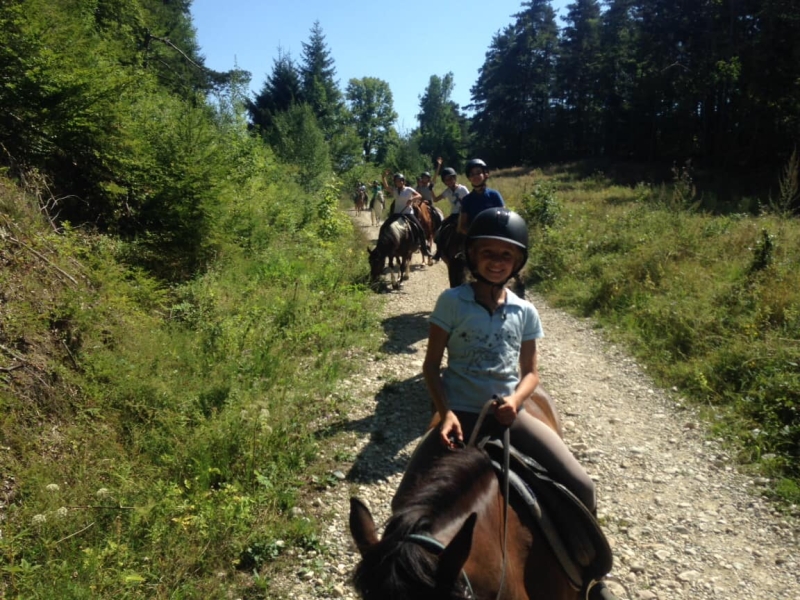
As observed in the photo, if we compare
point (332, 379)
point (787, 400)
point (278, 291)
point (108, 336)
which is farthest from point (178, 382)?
point (787, 400)

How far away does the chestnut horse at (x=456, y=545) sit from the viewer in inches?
51.8

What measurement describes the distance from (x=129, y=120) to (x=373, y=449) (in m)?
5.96

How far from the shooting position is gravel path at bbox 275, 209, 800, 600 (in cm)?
342

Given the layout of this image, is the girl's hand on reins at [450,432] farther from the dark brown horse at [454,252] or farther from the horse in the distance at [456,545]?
the dark brown horse at [454,252]

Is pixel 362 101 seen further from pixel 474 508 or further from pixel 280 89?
pixel 474 508

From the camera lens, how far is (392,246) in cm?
1099

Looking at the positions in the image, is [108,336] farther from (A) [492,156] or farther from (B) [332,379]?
(A) [492,156]

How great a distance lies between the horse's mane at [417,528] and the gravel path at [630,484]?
2.06 m

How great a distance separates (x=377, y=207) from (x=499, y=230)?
2143 cm

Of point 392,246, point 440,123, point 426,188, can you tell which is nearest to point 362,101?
point 440,123

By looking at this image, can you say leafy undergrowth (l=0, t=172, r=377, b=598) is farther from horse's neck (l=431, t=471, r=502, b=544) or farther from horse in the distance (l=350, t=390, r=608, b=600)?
horse's neck (l=431, t=471, r=502, b=544)

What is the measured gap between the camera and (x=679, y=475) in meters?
4.59

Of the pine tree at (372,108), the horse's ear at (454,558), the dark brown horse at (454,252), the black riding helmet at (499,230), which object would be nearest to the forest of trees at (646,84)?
the pine tree at (372,108)

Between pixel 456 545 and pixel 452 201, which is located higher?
pixel 452 201
